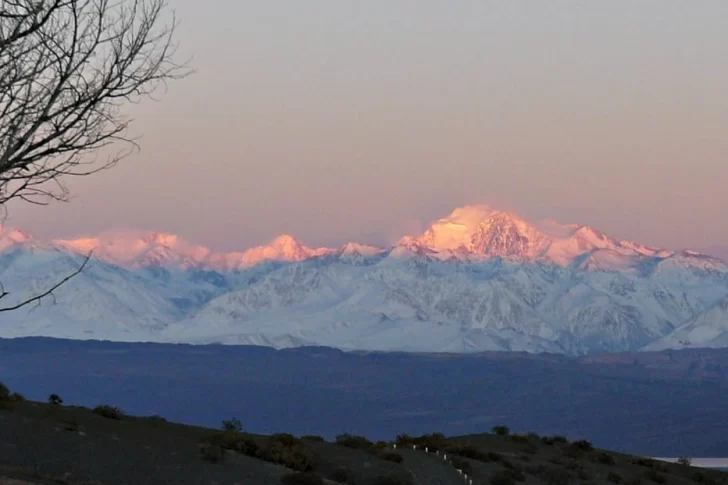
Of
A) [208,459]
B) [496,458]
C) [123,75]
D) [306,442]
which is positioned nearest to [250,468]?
[208,459]

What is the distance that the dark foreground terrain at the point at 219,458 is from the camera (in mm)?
37656

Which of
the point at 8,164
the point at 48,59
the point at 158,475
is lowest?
the point at 158,475

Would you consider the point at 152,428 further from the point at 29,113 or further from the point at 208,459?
the point at 29,113

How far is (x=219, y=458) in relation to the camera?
1655 inches

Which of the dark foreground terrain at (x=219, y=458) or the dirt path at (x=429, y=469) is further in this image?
the dirt path at (x=429, y=469)

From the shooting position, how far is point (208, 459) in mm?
41656

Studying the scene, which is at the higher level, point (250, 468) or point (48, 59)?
point (48, 59)

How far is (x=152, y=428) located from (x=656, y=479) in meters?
A: 26.5

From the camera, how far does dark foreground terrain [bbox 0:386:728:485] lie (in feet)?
124

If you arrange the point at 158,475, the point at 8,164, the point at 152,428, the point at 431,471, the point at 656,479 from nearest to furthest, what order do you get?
the point at 8,164 → the point at 158,475 → the point at 152,428 → the point at 431,471 → the point at 656,479

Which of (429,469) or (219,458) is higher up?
(429,469)

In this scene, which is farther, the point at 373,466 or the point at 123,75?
the point at 373,466

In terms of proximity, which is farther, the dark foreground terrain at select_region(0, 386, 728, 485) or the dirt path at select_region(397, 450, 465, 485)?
the dirt path at select_region(397, 450, 465, 485)

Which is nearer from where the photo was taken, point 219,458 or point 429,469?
point 219,458
